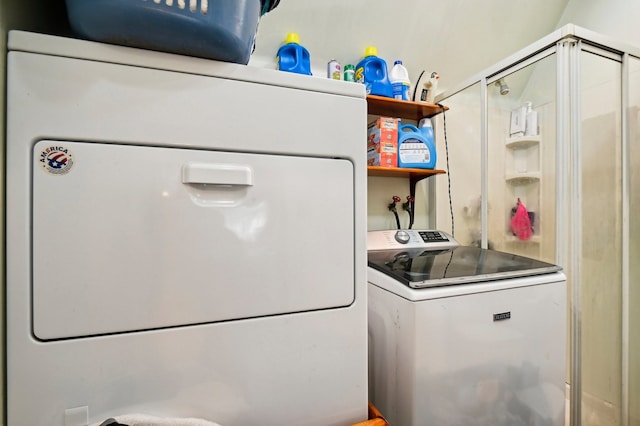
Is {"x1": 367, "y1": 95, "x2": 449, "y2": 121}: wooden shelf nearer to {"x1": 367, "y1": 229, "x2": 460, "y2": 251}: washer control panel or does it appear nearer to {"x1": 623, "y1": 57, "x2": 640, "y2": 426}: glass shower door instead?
{"x1": 367, "y1": 229, "x2": 460, "y2": 251}: washer control panel

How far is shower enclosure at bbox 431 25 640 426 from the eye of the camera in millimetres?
1463

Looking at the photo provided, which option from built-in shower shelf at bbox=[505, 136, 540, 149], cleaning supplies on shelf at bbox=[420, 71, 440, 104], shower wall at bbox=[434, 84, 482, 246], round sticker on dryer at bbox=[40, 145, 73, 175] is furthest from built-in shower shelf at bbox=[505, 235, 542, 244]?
round sticker on dryer at bbox=[40, 145, 73, 175]

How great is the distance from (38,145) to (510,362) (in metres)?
1.67

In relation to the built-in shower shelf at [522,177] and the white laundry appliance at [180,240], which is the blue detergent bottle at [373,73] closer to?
the built-in shower shelf at [522,177]

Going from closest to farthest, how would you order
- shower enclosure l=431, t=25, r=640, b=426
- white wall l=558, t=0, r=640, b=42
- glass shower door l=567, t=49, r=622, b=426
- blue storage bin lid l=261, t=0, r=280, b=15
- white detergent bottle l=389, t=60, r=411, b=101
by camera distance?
blue storage bin lid l=261, t=0, r=280, b=15
shower enclosure l=431, t=25, r=640, b=426
glass shower door l=567, t=49, r=622, b=426
white wall l=558, t=0, r=640, b=42
white detergent bottle l=389, t=60, r=411, b=101

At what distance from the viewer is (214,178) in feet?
2.40

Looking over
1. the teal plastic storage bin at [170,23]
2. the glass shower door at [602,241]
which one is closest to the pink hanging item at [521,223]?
the glass shower door at [602,241]

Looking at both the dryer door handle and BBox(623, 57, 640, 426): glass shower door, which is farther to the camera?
BBox(623, 57, 640, 426): glass shower door

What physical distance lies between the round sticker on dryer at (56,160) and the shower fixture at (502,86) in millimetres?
2400

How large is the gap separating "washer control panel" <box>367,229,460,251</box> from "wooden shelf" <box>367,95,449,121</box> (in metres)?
0.92

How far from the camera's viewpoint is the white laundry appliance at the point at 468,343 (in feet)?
3.34

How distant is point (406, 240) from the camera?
196 cm

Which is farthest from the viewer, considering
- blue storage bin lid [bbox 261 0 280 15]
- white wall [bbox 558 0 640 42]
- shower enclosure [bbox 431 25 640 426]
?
white wall [bbox 558 0 640 42]

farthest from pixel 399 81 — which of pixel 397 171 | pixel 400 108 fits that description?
pixel 397 171
